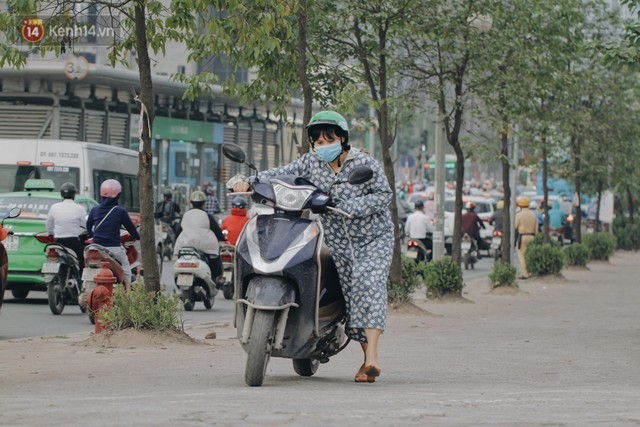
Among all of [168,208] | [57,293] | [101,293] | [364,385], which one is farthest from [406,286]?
[168,208]

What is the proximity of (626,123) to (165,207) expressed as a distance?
11598mm

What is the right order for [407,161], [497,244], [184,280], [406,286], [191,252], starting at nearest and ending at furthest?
[184,280] < [191,252] < [406,286] < [497,244] < [407,161]

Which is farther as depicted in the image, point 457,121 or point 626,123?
point 626,123

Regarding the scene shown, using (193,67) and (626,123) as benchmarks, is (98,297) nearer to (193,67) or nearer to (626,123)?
(626,123)

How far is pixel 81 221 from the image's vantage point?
18531mm

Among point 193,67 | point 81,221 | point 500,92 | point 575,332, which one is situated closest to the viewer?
point 575,332

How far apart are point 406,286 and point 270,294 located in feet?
35.8

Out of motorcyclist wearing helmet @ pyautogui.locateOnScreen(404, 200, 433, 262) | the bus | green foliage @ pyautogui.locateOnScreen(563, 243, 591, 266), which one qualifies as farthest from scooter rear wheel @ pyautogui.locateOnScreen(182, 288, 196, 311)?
green foliage @ pyautogui.locateOnScreen(563, 243, 591, 266)

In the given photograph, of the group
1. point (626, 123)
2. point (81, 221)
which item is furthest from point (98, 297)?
point (626, 123)

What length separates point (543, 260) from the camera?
31.6 meters

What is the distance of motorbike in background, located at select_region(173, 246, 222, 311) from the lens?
1930 centimetres

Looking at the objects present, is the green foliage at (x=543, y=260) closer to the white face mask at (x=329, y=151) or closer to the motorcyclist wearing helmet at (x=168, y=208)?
the motorcyclist wearing helmet at (x=168, y=208)

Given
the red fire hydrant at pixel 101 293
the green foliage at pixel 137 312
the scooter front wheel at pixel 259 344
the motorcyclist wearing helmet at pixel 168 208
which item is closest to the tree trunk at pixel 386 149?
the red fire hydrant at pixel 101 293

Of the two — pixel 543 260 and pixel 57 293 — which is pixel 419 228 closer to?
pixel 543 260
